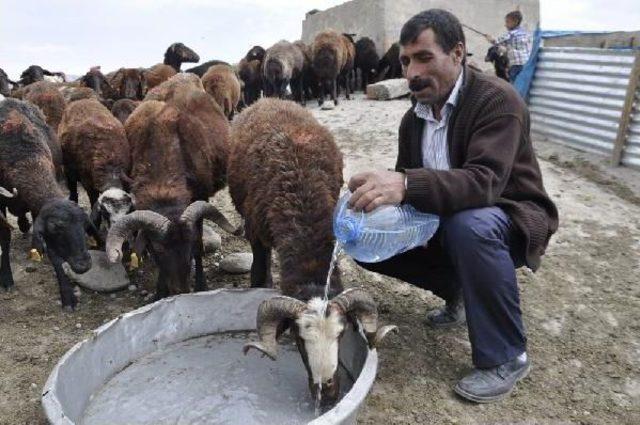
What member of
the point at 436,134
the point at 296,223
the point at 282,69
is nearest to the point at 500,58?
the point at 282,69

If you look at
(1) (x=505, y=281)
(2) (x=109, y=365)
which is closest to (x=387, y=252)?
(1) (x=505, y=281)

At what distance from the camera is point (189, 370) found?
3.96 metres

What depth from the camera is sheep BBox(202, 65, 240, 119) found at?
38.3ft

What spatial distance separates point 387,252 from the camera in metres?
3.85

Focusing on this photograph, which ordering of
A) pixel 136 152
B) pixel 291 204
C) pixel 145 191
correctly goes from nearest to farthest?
pixel 291 204 < pixel 145 191 < pixel 136 152

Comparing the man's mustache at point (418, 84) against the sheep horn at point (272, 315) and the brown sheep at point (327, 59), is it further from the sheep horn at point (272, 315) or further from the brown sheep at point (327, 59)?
the brown sheep at point (327, 59)

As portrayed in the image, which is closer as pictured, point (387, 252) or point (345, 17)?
point (387, 252)

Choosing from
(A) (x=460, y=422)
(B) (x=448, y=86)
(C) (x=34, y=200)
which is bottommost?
(A) (x=460, y=422)

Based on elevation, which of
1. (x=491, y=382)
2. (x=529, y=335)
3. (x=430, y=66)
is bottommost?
(x=529, y=335)

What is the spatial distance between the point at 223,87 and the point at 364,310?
9.45 metres

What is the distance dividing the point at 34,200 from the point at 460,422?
170 inches

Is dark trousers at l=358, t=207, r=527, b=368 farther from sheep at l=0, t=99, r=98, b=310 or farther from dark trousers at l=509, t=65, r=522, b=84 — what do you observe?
dark trousers at l=509, t=65, r=522, b=84

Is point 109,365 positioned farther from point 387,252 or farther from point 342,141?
point 342,141

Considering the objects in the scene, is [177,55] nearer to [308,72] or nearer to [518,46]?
[308,72]
